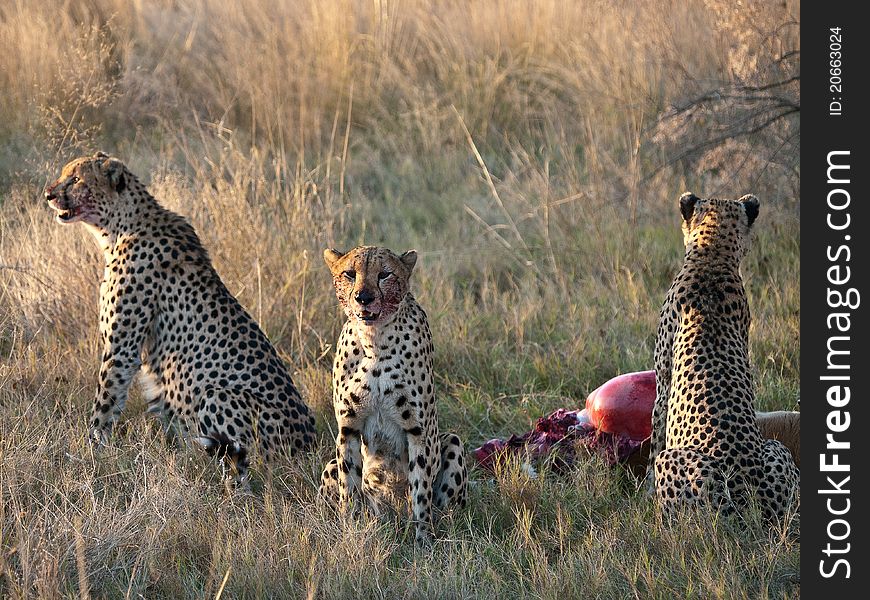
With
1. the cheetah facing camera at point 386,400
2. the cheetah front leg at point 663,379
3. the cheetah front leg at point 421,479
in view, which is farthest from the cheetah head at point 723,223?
the cheetah front leg at point 421,479

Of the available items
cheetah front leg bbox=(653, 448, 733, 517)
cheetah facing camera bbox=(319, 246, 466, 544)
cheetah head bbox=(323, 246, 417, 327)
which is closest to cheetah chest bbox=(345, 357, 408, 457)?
cheetah facing camera bbox=(319, 246, 466, 544)

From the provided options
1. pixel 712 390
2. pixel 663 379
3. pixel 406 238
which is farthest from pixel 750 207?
pixel 406 238

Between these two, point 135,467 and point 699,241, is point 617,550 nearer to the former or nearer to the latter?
point 699,241

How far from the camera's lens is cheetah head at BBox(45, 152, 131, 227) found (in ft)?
15.1

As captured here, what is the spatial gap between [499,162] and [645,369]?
2.76m

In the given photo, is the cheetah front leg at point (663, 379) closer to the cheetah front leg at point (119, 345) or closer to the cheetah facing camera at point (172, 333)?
the cheetah facing camera at point (172, 333)

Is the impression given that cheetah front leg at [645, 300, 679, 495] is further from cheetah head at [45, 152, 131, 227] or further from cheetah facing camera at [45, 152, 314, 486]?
cheetah head at [45, 152, 131, 227]

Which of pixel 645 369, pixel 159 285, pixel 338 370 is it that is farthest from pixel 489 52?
pixel 338 370

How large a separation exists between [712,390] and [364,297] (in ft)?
3.60

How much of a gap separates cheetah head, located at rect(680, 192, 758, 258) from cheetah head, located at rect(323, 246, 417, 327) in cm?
109

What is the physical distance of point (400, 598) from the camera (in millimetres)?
3379

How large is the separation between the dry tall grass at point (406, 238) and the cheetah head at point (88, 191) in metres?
0.70

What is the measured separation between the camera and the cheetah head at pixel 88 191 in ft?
15.1

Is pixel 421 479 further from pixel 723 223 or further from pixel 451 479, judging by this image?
pixel 723 223
